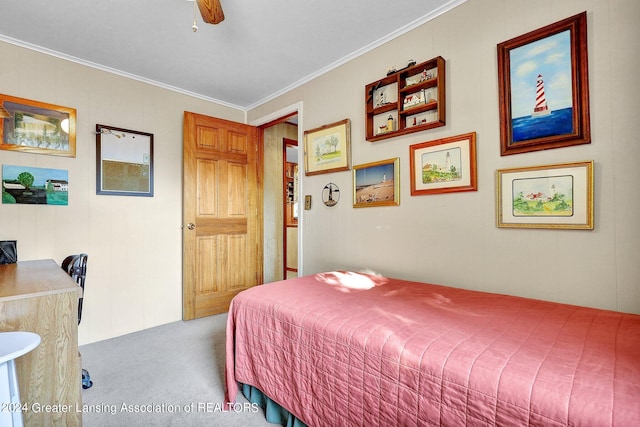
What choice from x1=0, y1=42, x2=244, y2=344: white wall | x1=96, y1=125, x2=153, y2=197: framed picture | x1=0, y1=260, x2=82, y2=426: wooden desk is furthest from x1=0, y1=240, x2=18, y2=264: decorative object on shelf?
x1=0, y1=260, x2=82, y2=426: wooden desk

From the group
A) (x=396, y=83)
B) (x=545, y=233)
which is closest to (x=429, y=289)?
(x=545, y=233)

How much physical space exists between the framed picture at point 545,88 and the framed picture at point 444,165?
0.22 meters

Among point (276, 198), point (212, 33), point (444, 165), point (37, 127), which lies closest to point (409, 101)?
point (444, 165)

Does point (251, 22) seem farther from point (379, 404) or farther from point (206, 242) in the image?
point (379, 404)

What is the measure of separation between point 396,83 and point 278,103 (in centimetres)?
166

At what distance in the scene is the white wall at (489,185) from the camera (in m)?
1.51

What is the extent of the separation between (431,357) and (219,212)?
3.08 metres

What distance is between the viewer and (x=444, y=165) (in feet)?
6.98

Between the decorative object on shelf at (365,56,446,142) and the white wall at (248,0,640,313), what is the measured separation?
79 mm

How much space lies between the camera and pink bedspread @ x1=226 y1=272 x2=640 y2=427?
83 cm

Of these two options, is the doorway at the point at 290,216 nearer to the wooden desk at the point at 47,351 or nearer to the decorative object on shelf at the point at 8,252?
the decorative object on shelf at the point at 8,252

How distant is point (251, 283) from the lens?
3918 mm

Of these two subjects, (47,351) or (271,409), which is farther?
(271,409)

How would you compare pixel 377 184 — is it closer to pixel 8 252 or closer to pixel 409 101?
pixel 409 101
